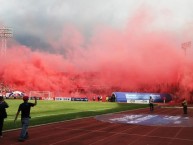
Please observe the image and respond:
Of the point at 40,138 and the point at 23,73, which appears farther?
the point at 23,73

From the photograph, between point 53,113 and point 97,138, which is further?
point 53,113

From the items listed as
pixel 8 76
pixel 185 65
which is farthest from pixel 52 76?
pixel 185 65

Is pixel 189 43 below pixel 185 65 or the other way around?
the other way around

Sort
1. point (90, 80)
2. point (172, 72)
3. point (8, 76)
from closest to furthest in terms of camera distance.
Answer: point (172, 72), point (8, 76), point (90, 80)

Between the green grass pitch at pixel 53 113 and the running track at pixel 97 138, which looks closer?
the running track at pixel 97 138

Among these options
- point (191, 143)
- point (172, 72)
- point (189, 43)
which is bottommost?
point (191, 143)

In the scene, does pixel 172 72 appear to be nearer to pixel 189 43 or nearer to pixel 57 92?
pixel 189 43

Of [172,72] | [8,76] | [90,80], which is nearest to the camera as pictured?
[172,72]

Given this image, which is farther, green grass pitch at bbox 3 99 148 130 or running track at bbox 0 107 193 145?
green grass pitch at bbox 3 99 148 130

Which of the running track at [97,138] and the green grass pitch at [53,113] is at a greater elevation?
the green grass pitch at [53,113]

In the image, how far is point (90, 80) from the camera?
416 feet

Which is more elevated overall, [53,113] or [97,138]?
[53,113]

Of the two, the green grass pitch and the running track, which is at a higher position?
the green grass pitch

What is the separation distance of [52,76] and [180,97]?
49196 mm
